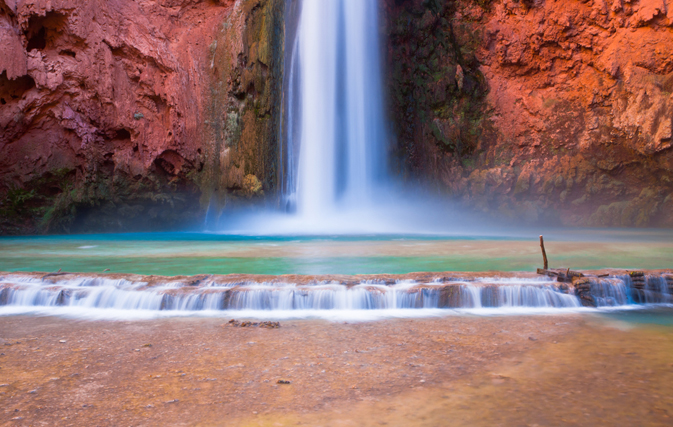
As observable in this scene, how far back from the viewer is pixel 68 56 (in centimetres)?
1914

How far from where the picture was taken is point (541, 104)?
21562mm

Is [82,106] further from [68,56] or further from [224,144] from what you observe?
[224,144]

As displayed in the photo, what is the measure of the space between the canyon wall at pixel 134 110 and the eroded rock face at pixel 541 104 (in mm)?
7315

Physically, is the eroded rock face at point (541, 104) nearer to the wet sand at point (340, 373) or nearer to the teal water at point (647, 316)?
the teal water at point (647, 316)

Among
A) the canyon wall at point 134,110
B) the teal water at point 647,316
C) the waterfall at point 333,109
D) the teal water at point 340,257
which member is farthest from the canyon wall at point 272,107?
the teal water at point 647,316

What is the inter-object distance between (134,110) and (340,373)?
777 inches

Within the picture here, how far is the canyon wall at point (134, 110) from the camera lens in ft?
61.4

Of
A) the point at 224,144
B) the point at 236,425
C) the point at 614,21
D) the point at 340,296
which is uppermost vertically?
the point at 614,21

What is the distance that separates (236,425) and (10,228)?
2073 cm

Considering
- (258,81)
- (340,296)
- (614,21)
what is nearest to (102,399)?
(340,296)

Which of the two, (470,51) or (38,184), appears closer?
(38,184)

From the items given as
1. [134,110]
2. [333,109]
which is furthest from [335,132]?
[134,110]

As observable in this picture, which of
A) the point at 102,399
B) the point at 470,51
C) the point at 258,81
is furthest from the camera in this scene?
the point at 470,51

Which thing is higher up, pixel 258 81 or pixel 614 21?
pixel 614 21
